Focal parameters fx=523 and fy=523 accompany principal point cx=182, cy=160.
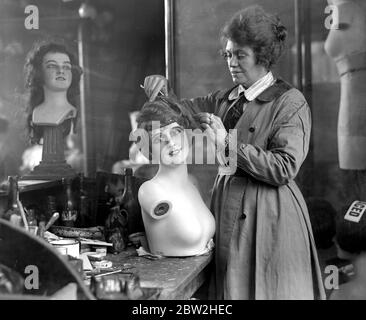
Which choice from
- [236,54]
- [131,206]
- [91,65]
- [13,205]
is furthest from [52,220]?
[236,54]

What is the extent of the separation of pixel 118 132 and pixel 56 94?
0.23 metres

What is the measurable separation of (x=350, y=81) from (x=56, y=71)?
925 millimetres

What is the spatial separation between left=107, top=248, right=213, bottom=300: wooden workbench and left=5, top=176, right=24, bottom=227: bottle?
317 mm

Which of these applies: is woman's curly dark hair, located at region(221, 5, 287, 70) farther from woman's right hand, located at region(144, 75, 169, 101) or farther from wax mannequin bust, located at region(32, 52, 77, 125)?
wax mannequin bust, located at region(32, 52, 77, 125)

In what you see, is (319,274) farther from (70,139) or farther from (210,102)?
(70,139)

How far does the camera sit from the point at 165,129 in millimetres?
1600

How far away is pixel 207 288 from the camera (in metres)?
1.68

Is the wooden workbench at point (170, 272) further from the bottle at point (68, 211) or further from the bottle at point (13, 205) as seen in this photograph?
the bottle at point (13, 205)

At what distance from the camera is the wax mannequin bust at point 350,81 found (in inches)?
63.4

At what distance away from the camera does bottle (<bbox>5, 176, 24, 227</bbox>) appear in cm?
148

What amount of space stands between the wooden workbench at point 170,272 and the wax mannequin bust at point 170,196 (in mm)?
44

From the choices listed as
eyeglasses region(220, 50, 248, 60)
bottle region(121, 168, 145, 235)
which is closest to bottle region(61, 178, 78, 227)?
bottle region(121, 168, 145, 235)
